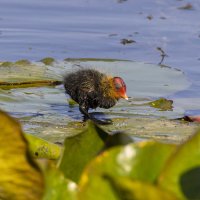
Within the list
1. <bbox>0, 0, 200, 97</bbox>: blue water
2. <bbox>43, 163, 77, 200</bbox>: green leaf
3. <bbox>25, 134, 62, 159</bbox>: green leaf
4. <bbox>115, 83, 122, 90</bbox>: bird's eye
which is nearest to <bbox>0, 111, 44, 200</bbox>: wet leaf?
<bbox>43, 163, 77, 200</bbox>: green leaf

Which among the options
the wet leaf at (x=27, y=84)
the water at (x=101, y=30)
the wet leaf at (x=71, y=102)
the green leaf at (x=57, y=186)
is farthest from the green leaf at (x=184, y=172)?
the water at (x=101, y=30)

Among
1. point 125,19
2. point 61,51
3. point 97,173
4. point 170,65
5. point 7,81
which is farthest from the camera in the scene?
point 125,19

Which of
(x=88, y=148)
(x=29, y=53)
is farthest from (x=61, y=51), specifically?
(x=88, y=148)

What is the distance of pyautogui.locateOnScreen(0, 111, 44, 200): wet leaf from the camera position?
72.0 inches

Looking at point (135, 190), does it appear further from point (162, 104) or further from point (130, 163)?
point (162, 104)

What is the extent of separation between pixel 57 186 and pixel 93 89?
496 centimetres

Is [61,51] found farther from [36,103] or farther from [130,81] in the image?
[36,103]

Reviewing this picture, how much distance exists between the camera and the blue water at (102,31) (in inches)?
346

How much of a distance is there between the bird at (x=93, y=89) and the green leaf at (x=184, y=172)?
4.72 m

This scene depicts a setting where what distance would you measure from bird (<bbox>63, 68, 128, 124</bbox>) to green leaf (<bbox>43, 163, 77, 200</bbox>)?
15.3 feet

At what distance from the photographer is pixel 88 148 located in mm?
2148

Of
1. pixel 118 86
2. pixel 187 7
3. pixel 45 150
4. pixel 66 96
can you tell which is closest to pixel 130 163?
pixel 45 150

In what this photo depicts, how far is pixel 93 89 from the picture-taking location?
6770mm

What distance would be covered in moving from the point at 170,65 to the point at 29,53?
1.71 meters
